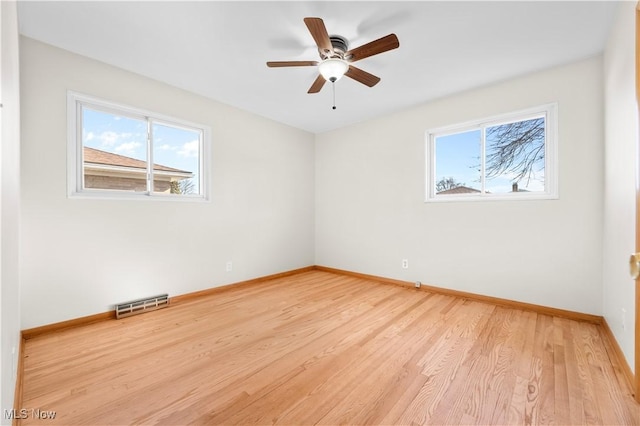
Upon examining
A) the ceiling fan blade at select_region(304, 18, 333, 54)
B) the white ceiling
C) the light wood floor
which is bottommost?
the light wood floor

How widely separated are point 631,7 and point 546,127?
126cm

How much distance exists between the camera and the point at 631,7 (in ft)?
5.48

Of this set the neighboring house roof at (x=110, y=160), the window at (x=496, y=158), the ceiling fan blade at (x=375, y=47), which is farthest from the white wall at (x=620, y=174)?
the neighboring house roof at (x=110, y=160)

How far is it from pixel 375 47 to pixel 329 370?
2.40 meters

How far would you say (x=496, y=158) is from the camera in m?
3.16

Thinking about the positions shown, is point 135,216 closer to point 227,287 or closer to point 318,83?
point 227,287

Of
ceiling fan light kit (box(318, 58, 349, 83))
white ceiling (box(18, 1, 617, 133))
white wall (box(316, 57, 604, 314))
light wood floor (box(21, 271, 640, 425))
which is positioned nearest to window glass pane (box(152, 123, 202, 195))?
white ceiling (box(18, 1, 617, 133))

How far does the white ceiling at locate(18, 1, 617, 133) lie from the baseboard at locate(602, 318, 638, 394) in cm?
252

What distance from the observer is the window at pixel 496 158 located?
280 centimetres

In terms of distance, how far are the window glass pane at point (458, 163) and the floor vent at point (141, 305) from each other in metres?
3.72

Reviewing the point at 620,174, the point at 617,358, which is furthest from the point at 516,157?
the point at 617,358

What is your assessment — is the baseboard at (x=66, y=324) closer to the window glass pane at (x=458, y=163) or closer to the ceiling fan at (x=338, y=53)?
the ceiling fan at (x=338, y=53)

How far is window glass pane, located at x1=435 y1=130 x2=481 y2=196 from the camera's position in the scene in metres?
3.31

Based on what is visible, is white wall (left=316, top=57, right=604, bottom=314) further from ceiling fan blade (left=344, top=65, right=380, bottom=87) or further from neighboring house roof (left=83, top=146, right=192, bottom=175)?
neighboring house roof (left=83, top=146, right=192, bottom=175)
